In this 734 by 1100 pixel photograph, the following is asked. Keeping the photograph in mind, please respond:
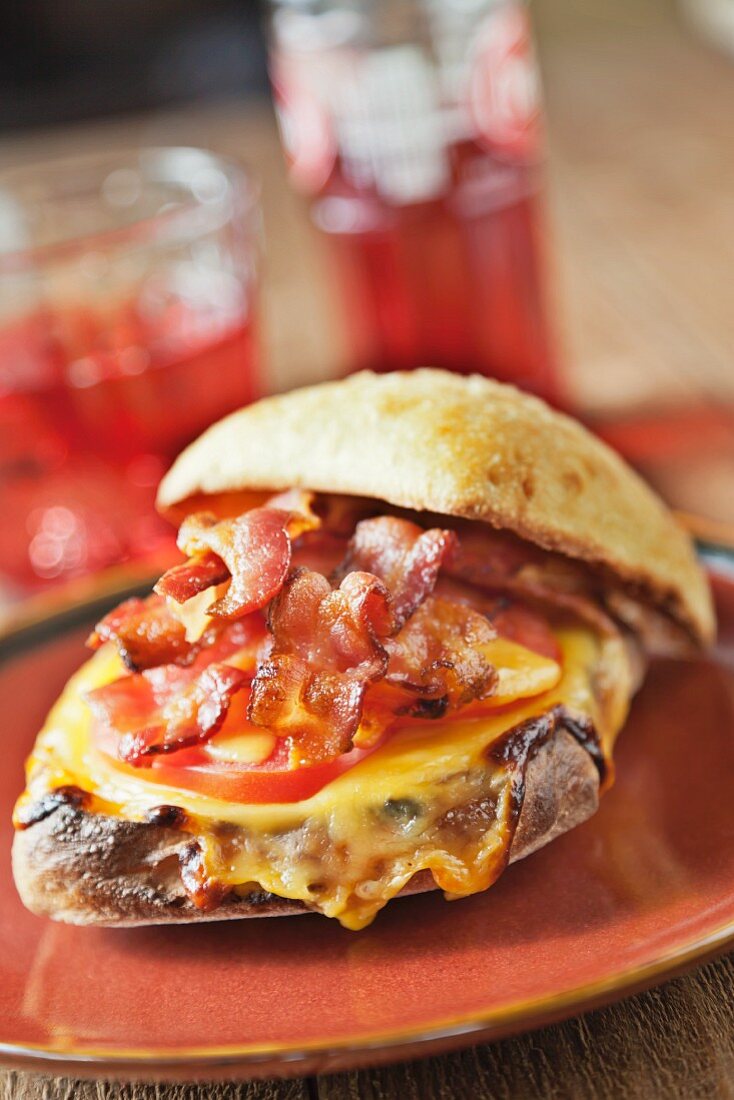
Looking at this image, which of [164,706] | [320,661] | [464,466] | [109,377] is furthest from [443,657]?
[109,377]

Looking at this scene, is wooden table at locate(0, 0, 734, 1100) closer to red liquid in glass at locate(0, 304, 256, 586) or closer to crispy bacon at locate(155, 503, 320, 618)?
crispy bacon at locate(155, 503, 320, 618)

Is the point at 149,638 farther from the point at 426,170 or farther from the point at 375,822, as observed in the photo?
the point at 426,170

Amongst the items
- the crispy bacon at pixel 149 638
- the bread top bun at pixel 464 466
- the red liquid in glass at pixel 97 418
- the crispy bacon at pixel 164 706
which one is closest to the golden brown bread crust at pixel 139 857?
the crispy bacon at pixel 164 706

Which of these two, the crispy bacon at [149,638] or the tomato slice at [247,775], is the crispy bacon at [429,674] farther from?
the crispy bacon at [149,638]

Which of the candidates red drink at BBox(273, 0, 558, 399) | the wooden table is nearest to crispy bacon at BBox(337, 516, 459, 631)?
the wooden table

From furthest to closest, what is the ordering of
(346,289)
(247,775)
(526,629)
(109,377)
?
1. (346,289)
2. (109,377)
3. (526,629)
4. (247,775)
